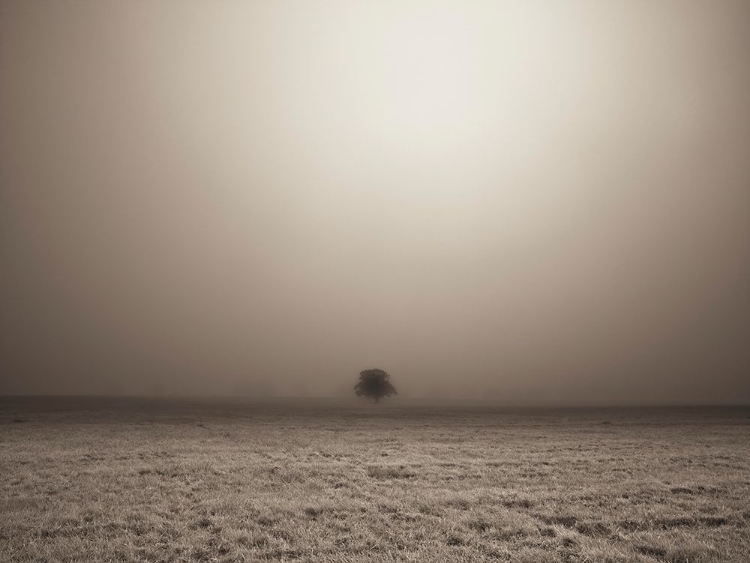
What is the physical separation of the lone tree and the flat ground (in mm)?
48165

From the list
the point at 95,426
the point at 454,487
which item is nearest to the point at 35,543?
the point at 454,487

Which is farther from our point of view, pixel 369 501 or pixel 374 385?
pixel 374 385

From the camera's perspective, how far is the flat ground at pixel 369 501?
29.9 ft

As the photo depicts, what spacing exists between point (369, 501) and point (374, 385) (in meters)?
61.1

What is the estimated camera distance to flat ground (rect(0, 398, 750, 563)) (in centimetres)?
910

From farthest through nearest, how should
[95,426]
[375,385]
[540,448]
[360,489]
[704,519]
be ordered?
[375,385], [95,426], [540,448], [360,489], [704,519]

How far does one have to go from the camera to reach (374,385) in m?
72.9

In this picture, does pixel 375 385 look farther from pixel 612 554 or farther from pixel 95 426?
pixel 612 554

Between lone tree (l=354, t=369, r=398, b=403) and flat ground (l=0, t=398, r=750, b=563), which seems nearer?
flat ground (l=0, t=398, r=750, b=563)

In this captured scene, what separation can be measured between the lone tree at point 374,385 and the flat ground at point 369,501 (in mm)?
48165

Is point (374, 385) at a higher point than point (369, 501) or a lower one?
higher

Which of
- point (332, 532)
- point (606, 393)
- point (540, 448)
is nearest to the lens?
point (332, 532)

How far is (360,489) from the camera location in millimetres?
14328

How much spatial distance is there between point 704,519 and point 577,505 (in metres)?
3.12
